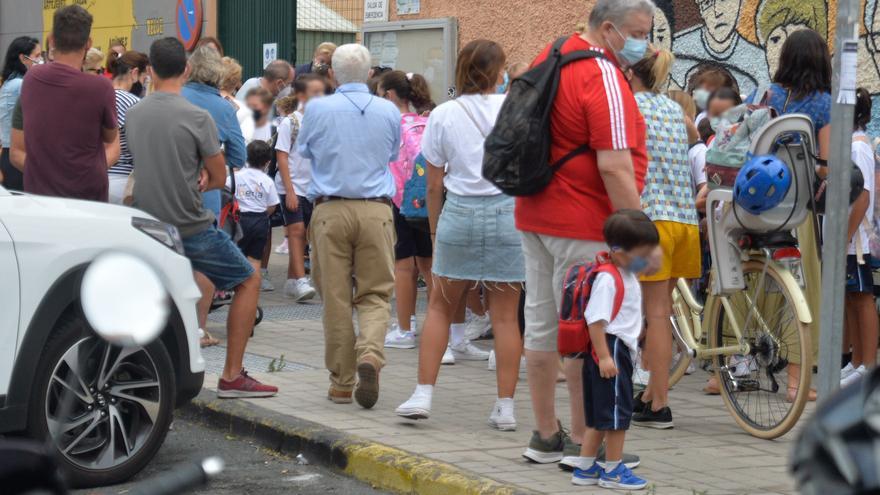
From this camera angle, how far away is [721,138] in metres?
7.44

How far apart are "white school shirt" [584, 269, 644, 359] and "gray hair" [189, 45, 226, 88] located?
3.56 metres

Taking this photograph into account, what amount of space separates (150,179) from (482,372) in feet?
8.32

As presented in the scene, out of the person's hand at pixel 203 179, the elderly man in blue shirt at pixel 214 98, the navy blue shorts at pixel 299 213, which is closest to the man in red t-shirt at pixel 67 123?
the person's hand at pixel 203 179

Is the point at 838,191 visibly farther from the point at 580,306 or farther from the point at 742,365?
the point at 742,365

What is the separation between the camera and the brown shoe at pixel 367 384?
7.31m

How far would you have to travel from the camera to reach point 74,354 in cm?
591

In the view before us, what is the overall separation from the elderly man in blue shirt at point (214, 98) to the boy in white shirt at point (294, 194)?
3.09 metres

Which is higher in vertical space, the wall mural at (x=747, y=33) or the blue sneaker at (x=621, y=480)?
the wall mural at (x=747, y=33)

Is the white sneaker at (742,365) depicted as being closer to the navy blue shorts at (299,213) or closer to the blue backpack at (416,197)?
the blue backpack at (416,197)

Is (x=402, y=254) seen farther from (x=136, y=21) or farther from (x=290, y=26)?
(x=136, y=21)

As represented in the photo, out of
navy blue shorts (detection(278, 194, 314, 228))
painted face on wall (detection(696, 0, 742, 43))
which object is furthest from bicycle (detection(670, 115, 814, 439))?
navy blue shorts (detection(278, 194, 314, 228))

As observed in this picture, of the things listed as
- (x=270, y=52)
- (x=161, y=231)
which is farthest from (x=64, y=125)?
(x=270, y=52)

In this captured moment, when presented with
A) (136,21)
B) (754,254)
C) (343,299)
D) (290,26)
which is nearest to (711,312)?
(754,254)

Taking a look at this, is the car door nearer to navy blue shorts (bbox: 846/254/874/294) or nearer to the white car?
the white car
